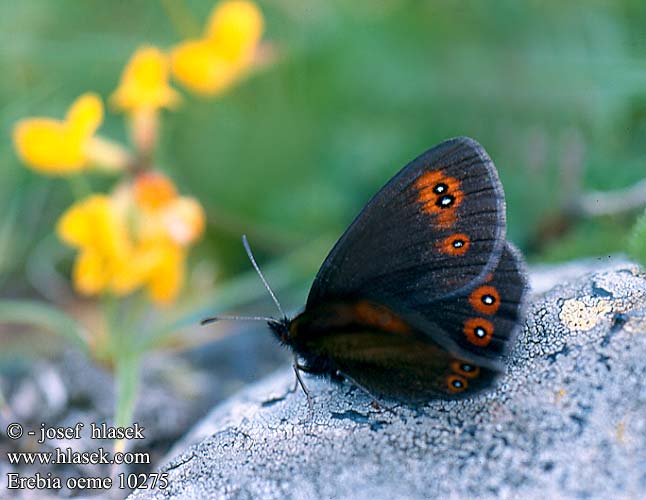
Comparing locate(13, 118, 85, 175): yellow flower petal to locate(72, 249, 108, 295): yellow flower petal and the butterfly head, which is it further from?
the butterfly head

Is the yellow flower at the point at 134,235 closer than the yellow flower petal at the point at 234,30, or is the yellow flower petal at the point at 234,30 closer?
the yellow flower at the point at 134,235

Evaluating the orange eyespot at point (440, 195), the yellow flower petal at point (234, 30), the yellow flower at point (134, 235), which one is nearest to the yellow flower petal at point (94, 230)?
the yellow flower at point (134, 235)

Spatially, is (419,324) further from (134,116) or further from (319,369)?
(134,116)

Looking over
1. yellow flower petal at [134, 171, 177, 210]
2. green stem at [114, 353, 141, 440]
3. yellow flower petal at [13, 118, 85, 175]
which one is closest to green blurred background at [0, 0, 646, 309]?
yellow flower petal at [134, 171, 177, 210]

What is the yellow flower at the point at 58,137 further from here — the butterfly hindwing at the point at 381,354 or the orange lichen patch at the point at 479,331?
the orange lichen patch at the point at 479,331

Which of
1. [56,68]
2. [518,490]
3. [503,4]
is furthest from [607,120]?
[56,68]
